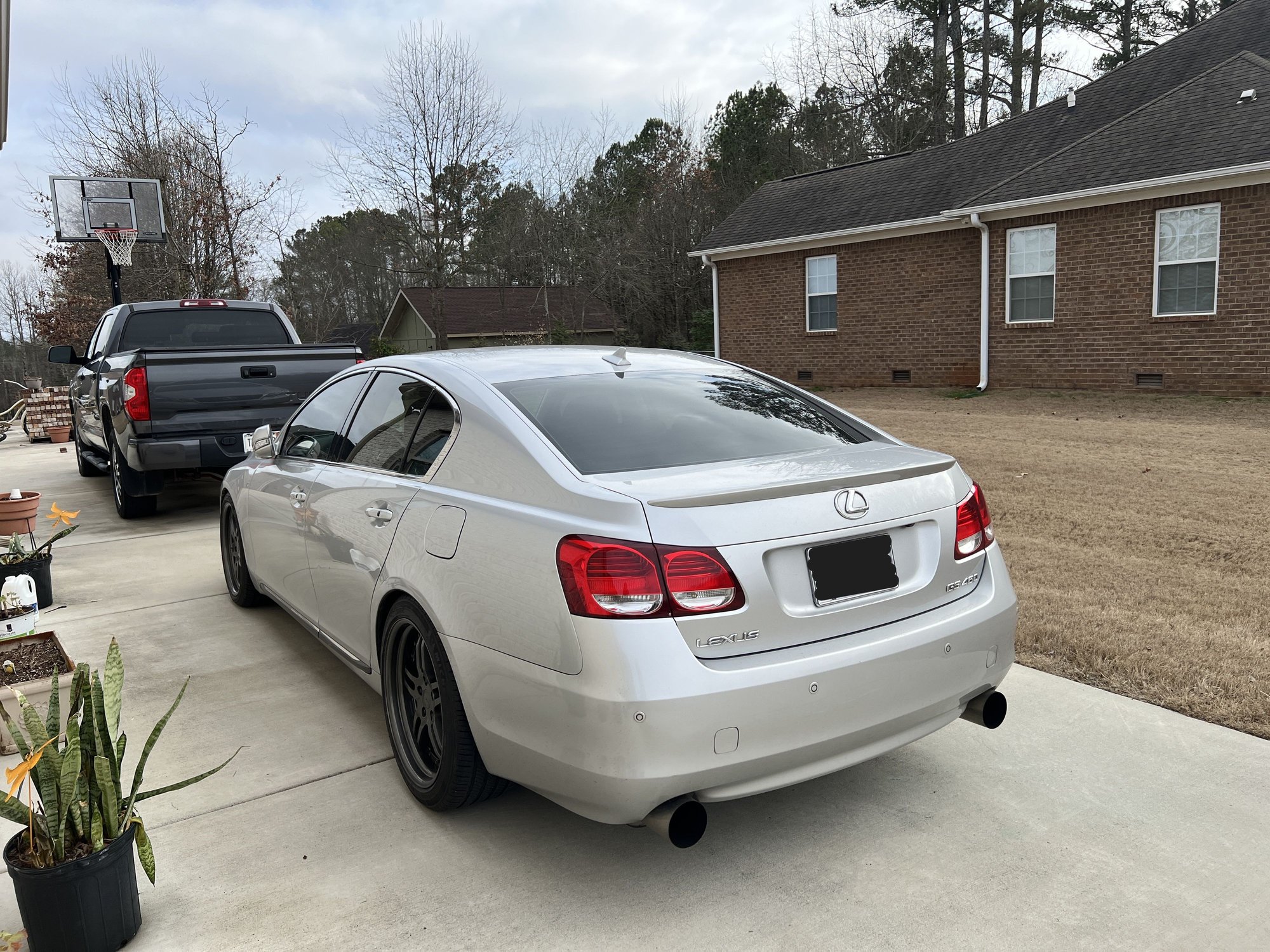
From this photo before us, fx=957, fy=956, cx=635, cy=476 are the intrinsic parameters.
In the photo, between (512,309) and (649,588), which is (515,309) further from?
(649,588)

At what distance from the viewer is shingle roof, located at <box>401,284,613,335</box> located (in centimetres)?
3044

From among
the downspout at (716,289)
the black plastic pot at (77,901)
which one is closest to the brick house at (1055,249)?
the downspout at (716,289)

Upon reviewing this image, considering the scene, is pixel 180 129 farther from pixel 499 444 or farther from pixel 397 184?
pixel 499 444

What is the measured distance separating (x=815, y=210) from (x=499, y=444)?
19.3 m

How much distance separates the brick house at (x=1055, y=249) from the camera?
1434 centimetres

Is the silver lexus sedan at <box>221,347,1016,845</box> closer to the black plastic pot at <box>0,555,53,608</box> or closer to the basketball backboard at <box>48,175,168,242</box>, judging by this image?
the black plastic pot at <box>0,555,53,608</box>

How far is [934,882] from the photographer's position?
275 centimetres

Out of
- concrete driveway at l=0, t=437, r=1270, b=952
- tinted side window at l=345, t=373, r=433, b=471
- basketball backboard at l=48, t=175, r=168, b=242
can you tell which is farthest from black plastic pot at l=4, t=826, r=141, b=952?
basketball backboard at l=48, t=175, r=168, b=242

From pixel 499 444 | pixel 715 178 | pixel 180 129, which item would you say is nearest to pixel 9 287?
pixel 180 129

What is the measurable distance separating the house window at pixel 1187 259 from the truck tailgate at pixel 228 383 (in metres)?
12.9

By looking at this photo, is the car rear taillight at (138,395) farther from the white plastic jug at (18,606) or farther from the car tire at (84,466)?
the car tire at (84,466)

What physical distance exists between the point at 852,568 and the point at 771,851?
940 mm

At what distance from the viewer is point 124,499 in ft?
28.5

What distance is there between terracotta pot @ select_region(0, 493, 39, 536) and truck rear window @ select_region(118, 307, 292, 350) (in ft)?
12.5
